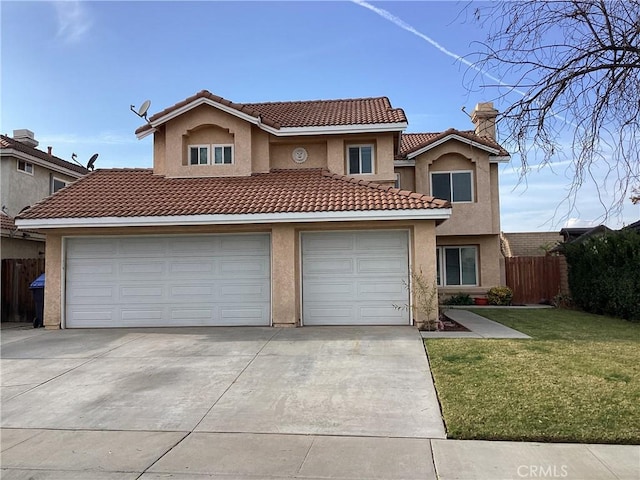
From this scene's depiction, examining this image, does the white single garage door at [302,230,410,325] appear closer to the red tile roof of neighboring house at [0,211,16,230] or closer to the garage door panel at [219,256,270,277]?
the garage door panel at [219,256,270,277]

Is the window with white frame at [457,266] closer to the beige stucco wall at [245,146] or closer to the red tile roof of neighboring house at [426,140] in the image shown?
the red tile roof of neighboring house at [426,140]

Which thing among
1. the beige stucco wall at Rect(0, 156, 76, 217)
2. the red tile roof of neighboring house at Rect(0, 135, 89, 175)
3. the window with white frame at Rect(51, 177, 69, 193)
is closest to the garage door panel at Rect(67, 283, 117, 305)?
the beige stucco wall at Rect(0, 156, 76, 217)

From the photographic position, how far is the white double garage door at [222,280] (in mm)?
11914

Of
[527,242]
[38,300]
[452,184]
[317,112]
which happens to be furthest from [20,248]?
[527,242]

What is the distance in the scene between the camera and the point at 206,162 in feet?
48.1

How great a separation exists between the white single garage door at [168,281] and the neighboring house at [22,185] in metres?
5.97

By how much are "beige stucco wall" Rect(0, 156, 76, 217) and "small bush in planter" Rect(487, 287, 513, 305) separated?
62.7 ft

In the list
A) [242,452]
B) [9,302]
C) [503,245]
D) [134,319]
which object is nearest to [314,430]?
[242,452]

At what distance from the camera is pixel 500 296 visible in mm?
18188

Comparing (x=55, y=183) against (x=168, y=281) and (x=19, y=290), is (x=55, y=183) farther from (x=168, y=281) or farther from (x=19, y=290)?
(x=168, y=281)

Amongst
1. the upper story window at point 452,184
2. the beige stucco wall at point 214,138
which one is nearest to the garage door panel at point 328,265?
the beige stucco wall at point 214,138

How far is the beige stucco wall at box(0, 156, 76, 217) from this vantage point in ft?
59.9

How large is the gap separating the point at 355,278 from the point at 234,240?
3.35 metres

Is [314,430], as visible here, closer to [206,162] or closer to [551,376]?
[551,376]
